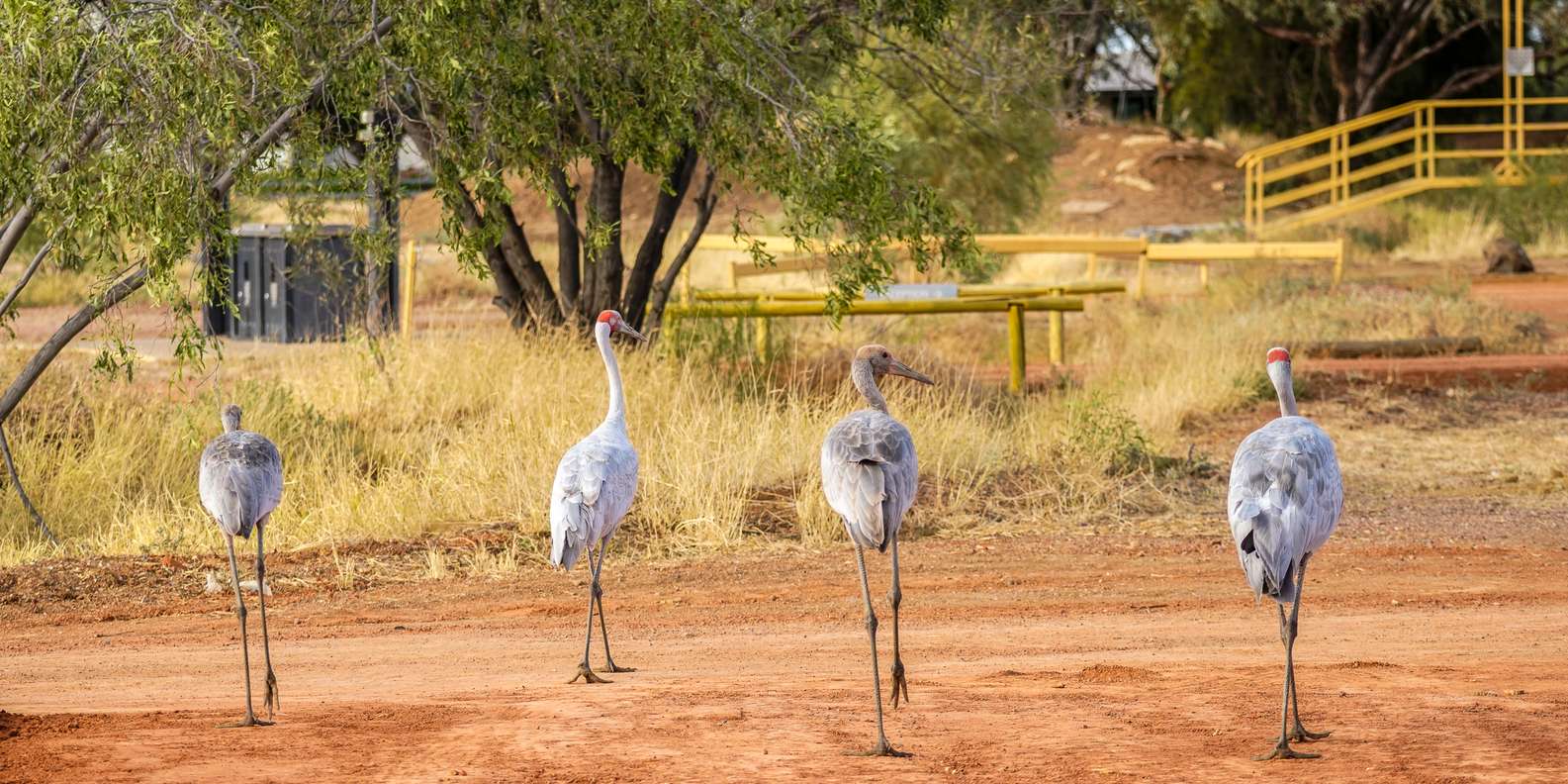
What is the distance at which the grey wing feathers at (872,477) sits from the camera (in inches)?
278

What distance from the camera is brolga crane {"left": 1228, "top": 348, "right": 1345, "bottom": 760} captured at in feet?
21.5

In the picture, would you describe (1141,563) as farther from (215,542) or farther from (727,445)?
(215,542)

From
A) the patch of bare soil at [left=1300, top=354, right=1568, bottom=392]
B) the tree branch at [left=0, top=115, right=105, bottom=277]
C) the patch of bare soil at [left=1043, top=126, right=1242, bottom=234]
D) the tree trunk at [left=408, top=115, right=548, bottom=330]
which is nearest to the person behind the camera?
the tree branch at [left=0, top=115, right=105, bottom=277]

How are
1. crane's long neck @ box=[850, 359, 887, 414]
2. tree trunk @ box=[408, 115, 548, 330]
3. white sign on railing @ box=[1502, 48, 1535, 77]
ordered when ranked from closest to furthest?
crane's long neck @ box=[850, 359, 887, 414], tree trunk @ box=[408, 115, 548, 330], white sign on railing @ box=[1502, 48, 1535, 77]

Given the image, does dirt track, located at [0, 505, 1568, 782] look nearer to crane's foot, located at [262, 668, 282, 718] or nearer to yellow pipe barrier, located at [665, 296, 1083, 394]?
crane's foot, located at [262, 668, 282, 718]

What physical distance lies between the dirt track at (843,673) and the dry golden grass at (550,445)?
751 millimetres

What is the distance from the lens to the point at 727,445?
12.5 m

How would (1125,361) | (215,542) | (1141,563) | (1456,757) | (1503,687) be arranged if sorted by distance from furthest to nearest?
(1125,361) < (215,542) < (1141,563) < (1503,687) < (1456,757)

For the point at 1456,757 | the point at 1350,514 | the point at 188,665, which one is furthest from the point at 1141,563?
the point at 188,665

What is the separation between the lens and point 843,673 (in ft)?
26.6

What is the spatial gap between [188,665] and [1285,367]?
199 inches

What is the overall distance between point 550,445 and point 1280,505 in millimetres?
6844

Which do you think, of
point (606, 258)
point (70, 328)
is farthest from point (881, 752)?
point (606, 258)

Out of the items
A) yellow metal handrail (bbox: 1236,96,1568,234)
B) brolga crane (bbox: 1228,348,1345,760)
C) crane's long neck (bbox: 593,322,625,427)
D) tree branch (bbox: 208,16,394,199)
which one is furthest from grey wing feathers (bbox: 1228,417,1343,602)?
yellow metal handrail (bbox: 1236,96,1568,234)
